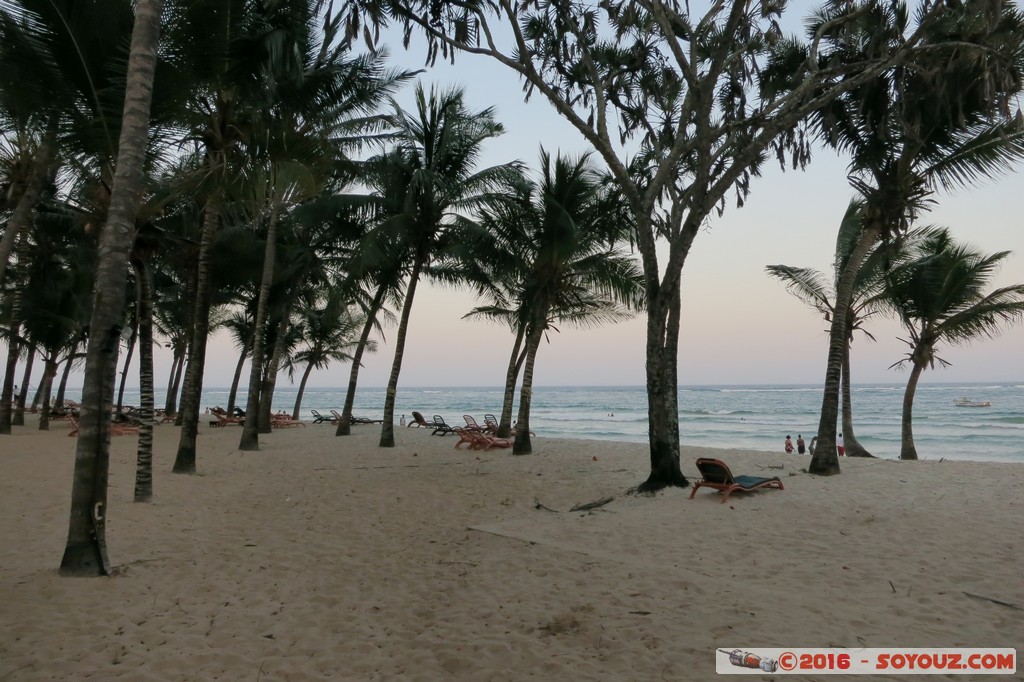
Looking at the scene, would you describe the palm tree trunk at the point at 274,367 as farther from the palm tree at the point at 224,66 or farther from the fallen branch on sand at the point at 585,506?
the fallen branch on sand at the point at 585,506

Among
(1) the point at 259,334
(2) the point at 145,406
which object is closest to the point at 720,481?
(2) the point at 145,406

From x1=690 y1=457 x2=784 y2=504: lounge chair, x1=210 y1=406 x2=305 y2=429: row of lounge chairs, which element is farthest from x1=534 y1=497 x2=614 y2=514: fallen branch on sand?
x1=210 y1=406 x2=305 y2=429: row of lounge chairs

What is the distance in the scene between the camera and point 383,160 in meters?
16.3

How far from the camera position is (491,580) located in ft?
17.3

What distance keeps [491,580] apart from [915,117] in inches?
364

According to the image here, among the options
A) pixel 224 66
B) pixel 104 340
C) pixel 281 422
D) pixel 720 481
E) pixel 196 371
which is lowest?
pixel 281 422

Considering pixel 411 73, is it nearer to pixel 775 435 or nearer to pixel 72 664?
pixel 72 664

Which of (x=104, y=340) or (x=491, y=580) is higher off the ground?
(x=104, y=340)

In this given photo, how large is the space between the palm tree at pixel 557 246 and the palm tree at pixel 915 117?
5.35m

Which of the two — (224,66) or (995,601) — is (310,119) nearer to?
(224,66)

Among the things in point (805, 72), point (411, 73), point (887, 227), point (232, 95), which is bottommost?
point (887, 227)

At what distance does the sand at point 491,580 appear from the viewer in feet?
12.4

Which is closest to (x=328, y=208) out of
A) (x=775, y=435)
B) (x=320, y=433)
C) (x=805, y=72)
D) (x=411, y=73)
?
(x=411, y=73)

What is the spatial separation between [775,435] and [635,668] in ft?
116
